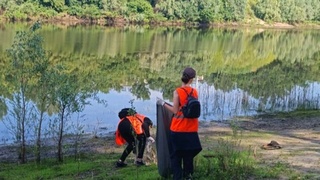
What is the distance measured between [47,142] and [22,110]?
3770mm

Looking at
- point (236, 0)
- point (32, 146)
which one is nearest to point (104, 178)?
point (32, 146)

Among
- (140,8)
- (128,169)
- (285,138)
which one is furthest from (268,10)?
(128,169)

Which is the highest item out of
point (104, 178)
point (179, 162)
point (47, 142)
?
point (179, 162)

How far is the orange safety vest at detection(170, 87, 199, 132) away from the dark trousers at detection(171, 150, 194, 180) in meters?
0.42

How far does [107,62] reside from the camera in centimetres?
3966

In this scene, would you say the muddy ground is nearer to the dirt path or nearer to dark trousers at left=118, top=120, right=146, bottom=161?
the dirt path

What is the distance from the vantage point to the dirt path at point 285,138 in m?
9.64

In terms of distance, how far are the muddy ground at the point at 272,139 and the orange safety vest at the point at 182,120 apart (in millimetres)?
1545

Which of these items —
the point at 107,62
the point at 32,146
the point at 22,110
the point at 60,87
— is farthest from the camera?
the point at 107,62

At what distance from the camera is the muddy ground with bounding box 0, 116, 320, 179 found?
9852mm

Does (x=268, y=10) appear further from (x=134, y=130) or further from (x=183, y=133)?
(x=183, y=133)

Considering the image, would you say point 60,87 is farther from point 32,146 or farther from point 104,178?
point 32,146

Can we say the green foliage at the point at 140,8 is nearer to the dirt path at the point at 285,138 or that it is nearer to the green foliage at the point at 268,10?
the green foliage at the point at 268,10

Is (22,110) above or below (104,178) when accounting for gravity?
above
